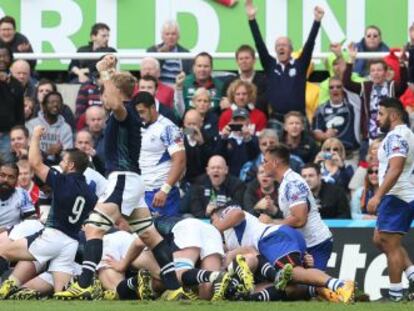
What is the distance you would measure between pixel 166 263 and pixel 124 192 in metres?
0.83

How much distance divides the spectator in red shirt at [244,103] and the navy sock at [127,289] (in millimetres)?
4617

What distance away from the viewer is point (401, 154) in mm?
17422

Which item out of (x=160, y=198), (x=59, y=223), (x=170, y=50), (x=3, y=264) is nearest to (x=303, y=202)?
(x=160, y=198)

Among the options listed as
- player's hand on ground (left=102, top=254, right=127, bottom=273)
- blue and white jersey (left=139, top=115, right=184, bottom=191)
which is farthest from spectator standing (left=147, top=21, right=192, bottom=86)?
Answer: player's hand on ground (left=102, top=254, right=127, bottom=273)

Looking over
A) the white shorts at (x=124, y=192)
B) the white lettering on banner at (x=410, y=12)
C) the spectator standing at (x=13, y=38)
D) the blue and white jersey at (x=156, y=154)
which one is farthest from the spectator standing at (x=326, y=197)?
the spectator standing at (x=13, y=38)

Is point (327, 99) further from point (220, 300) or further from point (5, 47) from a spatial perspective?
point (220, 300)

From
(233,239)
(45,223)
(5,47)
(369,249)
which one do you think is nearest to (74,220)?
(45,223)

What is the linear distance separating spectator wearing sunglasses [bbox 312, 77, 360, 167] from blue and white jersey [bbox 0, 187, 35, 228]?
13.7ft

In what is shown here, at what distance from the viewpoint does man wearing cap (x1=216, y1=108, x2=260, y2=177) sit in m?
21.2

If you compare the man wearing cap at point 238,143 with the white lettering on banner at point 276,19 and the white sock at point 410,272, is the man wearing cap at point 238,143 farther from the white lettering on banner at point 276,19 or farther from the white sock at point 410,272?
the white sock at point 410,272

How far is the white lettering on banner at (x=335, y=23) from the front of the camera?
914 inches

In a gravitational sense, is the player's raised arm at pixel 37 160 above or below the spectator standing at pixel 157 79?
below

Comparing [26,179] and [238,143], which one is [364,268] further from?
[26,179]

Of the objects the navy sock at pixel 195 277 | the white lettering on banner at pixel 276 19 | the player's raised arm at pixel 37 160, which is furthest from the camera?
the white lettering on banner at pixel 276 19
